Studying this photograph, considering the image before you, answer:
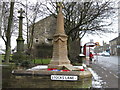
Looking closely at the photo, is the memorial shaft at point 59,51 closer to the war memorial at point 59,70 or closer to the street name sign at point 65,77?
the war memorial at point 59,70

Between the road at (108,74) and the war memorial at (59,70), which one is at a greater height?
the war memorial at (59,70)

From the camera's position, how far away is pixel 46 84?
23.9 ft

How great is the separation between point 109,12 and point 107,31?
3.56 meters

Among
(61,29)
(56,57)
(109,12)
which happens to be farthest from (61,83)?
(109,12)

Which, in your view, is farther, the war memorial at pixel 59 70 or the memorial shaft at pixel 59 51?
the memorial shaft at pixel 59 51

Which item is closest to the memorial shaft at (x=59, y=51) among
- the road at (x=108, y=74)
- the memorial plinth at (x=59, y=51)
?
the memorial plinth at (x=59, y=51)

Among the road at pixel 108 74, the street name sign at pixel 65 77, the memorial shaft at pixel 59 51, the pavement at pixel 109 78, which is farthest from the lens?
the memorial shaft at pixel 59 51

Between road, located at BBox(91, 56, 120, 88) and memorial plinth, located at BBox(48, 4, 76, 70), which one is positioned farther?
memorial plinth, located at BBox(48, 4, 76, 70)

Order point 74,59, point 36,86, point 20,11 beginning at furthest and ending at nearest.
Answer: point 74,59 → point 20,11 → point 36,86

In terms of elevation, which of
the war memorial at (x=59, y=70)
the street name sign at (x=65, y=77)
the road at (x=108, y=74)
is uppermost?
the war memorial at (x=59, y=70)

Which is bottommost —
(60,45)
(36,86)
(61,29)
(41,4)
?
(36,86)

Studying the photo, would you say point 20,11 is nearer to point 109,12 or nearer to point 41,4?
point 41,4

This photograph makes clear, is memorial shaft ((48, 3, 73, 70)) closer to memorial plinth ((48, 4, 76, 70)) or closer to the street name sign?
memorial plinth ((48, 4, 76, 70))

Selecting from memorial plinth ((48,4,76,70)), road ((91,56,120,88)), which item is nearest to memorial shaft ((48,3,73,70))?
memorial plinth ((48,4,76,70))
